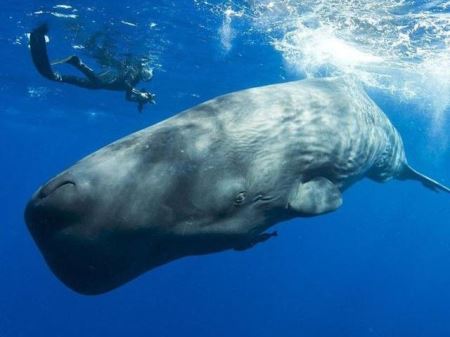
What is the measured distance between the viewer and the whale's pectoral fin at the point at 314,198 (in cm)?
564

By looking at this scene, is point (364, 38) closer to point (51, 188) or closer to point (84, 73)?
point (84, 73)

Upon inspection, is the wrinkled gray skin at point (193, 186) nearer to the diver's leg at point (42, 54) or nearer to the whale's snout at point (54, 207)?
the whale's snout at point (54, 207)

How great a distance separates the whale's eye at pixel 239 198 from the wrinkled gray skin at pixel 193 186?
12 mm

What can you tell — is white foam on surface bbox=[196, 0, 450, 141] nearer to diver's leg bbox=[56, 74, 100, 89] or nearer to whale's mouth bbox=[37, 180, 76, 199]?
diver's leg bbox=[56, 74, 100, 89]

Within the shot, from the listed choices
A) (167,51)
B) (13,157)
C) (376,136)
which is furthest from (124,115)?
(13,157)

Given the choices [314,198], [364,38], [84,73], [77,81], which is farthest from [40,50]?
[364,38]

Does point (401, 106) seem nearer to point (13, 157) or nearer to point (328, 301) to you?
point (328, 301)

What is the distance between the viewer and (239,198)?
4988 millimetres

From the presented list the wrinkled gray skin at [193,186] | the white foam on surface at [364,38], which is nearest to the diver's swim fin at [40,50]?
the wrinkled gray skin at [193,186]

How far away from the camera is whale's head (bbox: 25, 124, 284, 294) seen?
3889 mm

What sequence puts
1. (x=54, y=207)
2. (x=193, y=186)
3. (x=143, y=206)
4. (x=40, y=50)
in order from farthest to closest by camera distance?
1. (x=40, y=50)
2. (x=193, y=186)
3. (x=143, y=206)
4. (x=54, y=207)

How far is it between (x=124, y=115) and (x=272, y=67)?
804 inches

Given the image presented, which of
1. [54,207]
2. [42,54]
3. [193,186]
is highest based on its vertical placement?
[54,207]

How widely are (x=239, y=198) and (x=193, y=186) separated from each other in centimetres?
67
